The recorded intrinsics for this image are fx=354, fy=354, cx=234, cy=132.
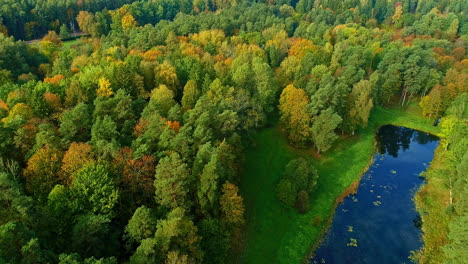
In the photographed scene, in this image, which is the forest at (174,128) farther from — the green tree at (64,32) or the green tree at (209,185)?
the green tree at (64,32)

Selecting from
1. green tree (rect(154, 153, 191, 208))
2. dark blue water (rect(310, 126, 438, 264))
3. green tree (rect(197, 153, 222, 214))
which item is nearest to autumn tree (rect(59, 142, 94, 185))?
green tree (rect(154, 153, 191, 208))

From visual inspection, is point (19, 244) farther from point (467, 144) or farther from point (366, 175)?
point (467, 144)

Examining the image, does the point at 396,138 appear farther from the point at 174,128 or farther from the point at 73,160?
the point at 73,160

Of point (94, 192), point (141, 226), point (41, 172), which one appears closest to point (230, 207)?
point (141, 226)

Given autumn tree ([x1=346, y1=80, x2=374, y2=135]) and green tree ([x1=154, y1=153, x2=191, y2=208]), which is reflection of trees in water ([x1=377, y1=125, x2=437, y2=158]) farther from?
green tree ([x1=154, y1=153, x2=191, y2=208])

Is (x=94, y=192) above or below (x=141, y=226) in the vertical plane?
above

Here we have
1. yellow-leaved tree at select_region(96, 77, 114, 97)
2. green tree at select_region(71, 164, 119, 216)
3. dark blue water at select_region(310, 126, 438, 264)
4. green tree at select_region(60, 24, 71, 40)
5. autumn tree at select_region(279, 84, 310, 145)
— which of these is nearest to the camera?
green tree at select_region(71, 164, 119, 216)
